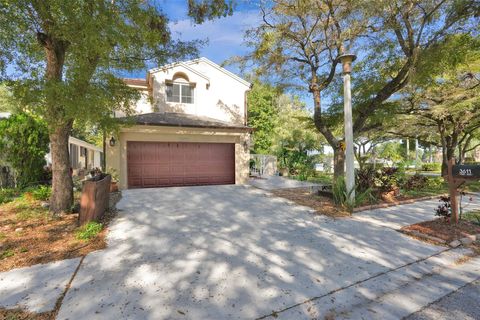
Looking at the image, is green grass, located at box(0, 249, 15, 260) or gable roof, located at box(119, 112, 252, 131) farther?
gable roof, located at box(119, 112, 252, 131)

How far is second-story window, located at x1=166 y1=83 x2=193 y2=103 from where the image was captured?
13.6 m

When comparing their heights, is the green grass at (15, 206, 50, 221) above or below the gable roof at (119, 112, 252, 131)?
below

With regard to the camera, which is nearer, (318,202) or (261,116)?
(318,202)

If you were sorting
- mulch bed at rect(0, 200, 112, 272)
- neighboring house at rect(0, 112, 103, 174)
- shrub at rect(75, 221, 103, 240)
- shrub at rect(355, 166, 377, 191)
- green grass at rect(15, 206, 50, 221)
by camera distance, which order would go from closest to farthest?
mulch bed at rect(0, 200, 112, 272), shrub at rect(75, 221, 103, 240), green grass at rect(15, 206, 50, 221), shrub at rect(355, 166, 377, 191), neighboring house at rect(0, 112, 103, 174)

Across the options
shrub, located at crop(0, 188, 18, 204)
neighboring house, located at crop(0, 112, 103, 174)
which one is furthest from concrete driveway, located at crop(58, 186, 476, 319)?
neighboring house, located at crop(0, 112, 103, 174)

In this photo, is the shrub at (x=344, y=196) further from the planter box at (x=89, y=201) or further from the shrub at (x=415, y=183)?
the planter box at (x=89, y=201)

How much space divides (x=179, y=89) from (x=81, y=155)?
1590 cm

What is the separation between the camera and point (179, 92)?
1377 centimetres

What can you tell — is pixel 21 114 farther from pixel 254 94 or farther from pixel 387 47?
pixel 254 94

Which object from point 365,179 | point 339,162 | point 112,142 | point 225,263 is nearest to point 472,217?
point 365,179

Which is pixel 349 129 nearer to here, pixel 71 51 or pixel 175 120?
pixel 71 51

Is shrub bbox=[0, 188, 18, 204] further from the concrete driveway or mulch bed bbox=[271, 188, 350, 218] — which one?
mulch bed bbox=[271, 188, 350, 218]

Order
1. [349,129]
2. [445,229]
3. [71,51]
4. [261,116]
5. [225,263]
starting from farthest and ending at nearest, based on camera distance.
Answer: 1. [261,116]
2. [349,129]
3. [71,51]
4. [445,229]
5. [225,263]

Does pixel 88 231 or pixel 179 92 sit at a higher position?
pixel 179 92
